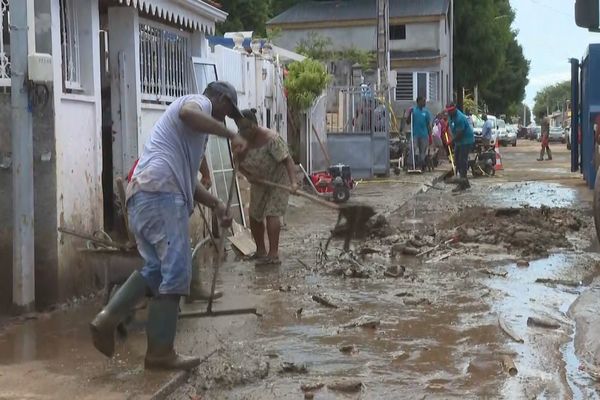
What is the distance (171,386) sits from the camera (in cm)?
464

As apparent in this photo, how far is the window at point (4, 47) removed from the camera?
6.26 m

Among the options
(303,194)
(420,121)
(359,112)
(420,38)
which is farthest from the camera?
(420,38)

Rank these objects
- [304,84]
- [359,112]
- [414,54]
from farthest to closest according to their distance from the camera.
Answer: [414,54]
[359,112]
[304,84]

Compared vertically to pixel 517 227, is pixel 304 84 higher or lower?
higher

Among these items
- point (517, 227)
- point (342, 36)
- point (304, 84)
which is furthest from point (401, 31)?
point (517, 227)

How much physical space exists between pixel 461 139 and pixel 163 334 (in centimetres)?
1369

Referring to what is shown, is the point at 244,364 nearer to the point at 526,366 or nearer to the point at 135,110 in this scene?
the point at 526,366

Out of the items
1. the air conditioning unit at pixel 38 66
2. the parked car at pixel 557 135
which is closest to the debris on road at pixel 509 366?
the air conditioning unit at pixel 38 66

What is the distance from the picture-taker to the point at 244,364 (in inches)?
196

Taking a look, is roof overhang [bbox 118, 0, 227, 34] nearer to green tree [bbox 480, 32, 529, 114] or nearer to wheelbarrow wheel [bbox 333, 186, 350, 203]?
wheelbarrow wheel [bbox 333, 186, 350, 203]

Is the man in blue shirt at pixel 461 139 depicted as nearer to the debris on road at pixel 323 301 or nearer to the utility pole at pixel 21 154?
the debris on road at pixel 323 301

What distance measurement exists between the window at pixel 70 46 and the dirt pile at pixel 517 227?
501 cm

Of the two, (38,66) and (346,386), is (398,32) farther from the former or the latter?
(346,386)

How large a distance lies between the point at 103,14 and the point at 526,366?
549cm
